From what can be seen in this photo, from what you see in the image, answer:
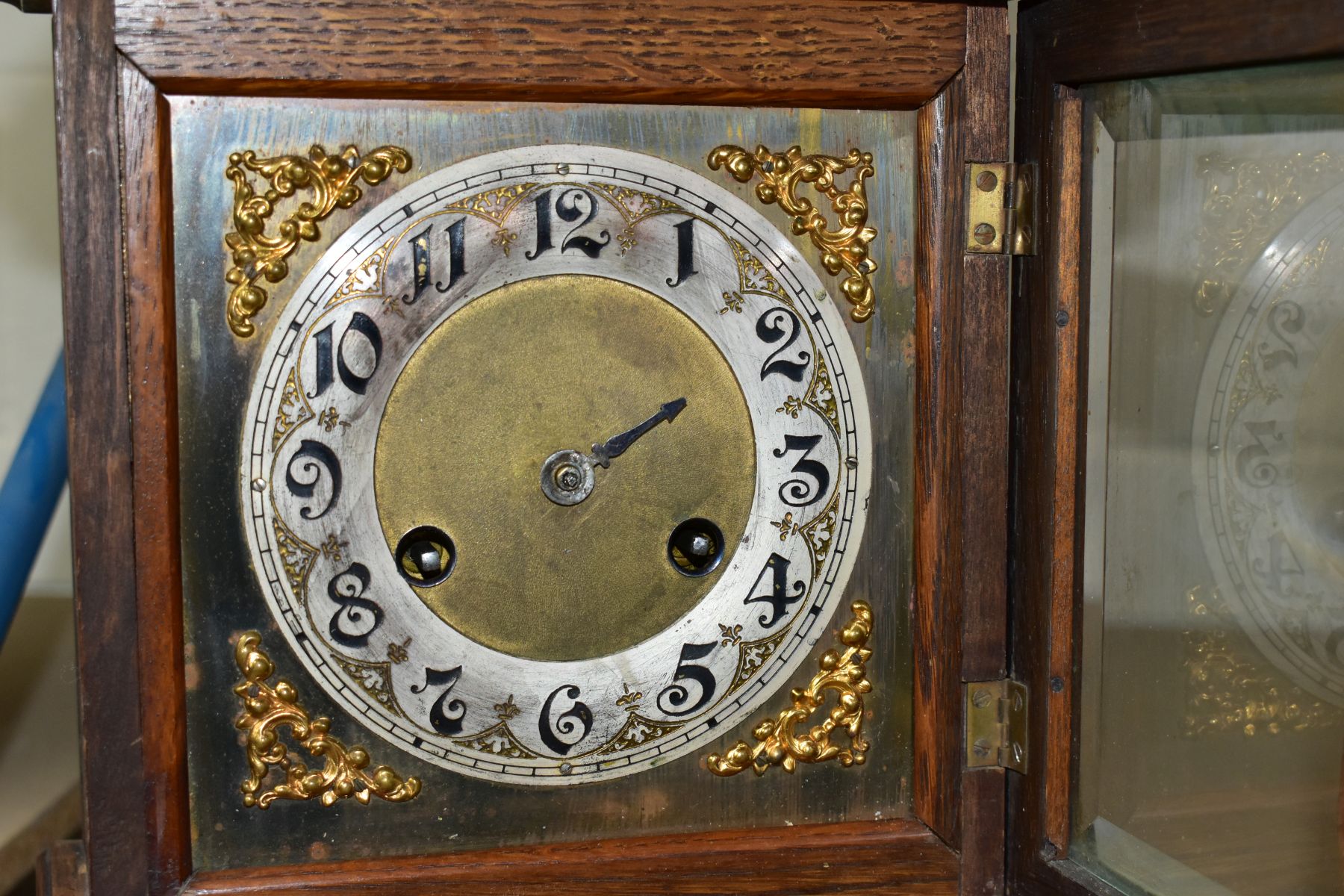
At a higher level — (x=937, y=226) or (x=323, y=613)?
(x=937, y=226)

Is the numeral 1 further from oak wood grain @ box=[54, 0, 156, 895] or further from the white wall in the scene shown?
the white wall

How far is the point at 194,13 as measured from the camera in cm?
92

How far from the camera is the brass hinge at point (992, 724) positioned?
1075 mm

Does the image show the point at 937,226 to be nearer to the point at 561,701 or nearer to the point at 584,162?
the point at 584,162

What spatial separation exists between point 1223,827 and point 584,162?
665mm

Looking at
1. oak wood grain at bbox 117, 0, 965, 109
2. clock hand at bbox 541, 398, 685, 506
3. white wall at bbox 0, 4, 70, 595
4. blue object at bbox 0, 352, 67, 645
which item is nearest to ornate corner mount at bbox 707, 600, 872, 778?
clock hand at bbox 541, 398, 685, 506

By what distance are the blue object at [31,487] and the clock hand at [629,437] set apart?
1.82 feet

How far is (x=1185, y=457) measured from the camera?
38.3 inches

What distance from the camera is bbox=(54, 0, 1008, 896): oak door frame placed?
92 cm

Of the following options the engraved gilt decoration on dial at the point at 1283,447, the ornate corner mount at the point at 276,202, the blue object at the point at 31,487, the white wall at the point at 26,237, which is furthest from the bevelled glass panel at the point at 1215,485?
the white wall at the point at 26,237

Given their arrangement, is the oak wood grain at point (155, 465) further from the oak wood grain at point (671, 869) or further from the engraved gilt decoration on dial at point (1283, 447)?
→ the engraved gilt decoration on dial at point (1283, 447)

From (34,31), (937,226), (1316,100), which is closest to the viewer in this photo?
(1316,100)

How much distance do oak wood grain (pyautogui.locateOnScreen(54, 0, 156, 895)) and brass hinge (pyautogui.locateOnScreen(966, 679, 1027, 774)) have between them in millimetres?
624

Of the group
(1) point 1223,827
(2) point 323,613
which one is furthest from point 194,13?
(1) point 1223,827
